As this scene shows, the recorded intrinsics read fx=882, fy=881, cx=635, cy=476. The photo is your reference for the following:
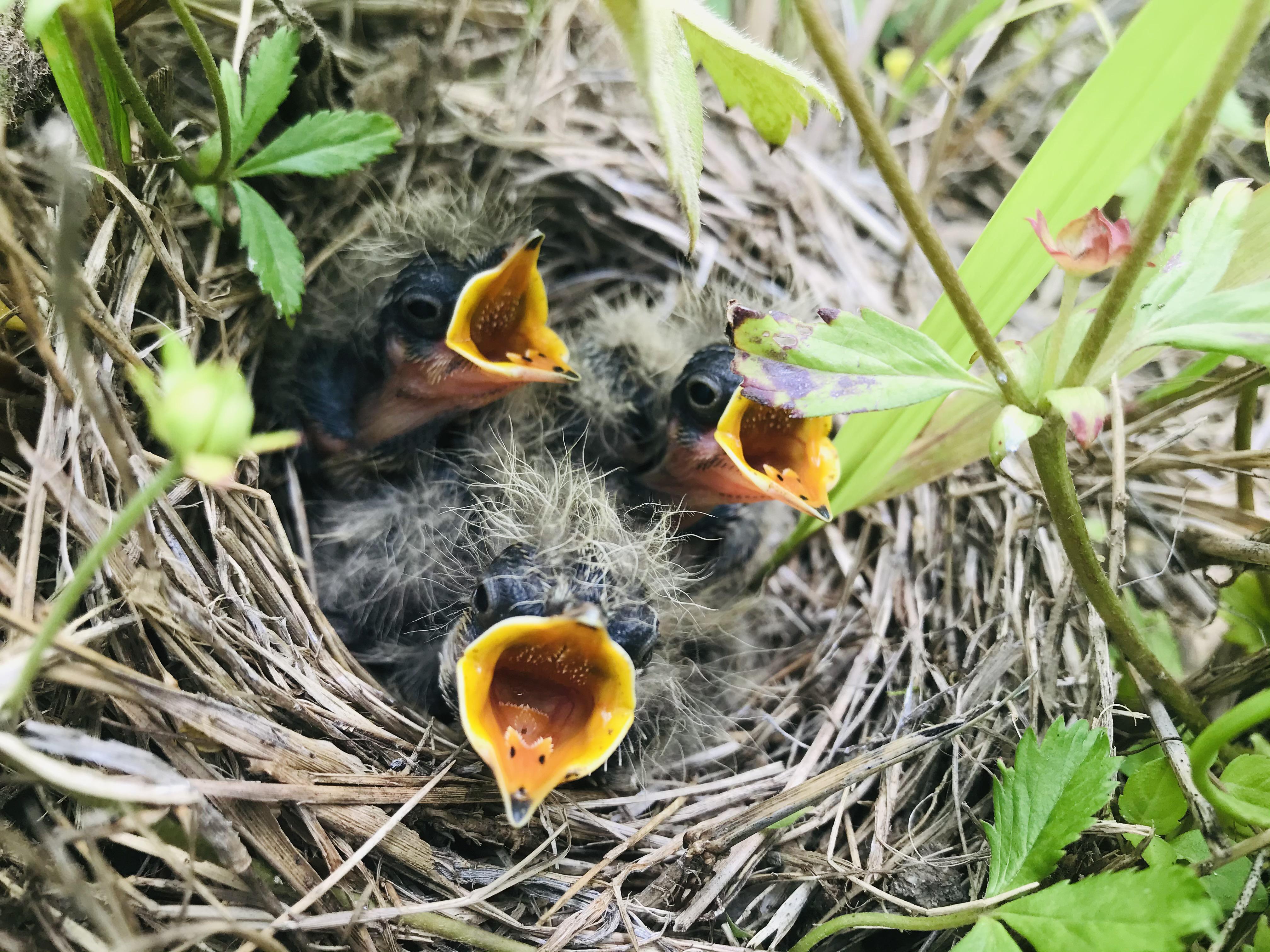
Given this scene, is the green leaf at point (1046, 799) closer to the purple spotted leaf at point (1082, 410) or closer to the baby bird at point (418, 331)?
the purple spotted leaf at point (1082, 410)

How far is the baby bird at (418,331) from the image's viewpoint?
3.92ft

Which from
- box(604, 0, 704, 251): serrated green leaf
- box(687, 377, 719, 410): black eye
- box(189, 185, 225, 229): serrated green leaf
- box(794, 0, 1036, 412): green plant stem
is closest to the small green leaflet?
box(604, 0, 704, 251): serrated green leaf

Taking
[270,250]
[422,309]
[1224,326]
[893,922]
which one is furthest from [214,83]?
[893,922]

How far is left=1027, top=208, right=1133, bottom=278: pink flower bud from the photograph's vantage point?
2.15 feet

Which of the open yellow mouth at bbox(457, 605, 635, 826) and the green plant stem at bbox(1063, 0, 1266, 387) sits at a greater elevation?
the green plant stem at bbox(1063, 0, 1266, 387)

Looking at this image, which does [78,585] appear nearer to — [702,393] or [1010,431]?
[1010,431]

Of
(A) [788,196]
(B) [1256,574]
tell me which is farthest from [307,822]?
(A) [788,196]

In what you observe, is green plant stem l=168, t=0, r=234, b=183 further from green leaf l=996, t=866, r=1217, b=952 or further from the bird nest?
green leaf l=996, t=866, r=1217, b=952

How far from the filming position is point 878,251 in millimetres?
1593

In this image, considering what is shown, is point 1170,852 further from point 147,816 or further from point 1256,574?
point 147,816

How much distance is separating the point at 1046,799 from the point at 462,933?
1.86ft

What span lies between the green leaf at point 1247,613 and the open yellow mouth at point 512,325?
822mm

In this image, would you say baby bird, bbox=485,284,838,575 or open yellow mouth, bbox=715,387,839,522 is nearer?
open yellow mouth, bbox=715,387,839,522

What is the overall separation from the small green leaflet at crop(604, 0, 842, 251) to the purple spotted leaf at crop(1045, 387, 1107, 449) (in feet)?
1.05
